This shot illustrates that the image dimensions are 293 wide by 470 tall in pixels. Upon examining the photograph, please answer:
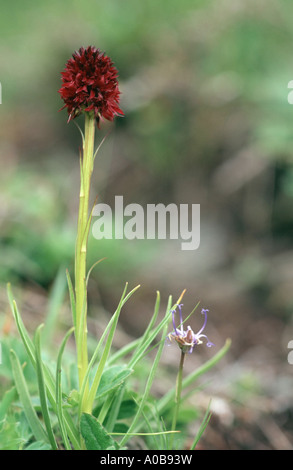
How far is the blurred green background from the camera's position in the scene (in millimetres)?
1733

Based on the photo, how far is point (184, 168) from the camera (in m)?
2.47

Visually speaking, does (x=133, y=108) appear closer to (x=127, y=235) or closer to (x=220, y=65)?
Result: (x=220, y=65)

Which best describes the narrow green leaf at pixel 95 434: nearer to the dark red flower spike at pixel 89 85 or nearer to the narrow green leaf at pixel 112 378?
the narrow green leaf at pixel 112 378

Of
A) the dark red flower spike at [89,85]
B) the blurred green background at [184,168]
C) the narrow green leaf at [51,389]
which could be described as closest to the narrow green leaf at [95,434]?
the narrow green leaf at [51,389]

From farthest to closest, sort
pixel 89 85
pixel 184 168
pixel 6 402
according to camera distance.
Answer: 1. pixel 184 168
2. pixel 6 402
3. pixel 89 85

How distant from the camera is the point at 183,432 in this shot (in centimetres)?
92

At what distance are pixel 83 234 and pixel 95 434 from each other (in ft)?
0.94

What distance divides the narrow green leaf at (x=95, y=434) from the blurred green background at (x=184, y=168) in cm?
62

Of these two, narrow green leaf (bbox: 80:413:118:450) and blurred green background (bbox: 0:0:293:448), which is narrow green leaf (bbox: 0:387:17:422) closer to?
narrow green leaf (bbox: 80:413:118:450)

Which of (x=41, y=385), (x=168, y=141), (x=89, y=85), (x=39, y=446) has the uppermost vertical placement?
(x=168, y=141)

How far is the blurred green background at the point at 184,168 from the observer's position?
5.69ft

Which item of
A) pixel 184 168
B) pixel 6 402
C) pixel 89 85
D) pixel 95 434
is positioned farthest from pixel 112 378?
pixel 184 168

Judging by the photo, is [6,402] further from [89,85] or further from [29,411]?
[89,85]
